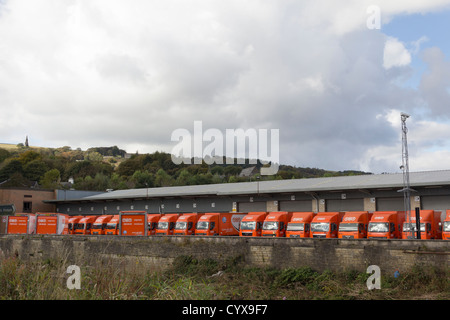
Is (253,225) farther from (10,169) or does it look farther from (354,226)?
(10,169)

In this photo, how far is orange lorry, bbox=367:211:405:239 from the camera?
86.3ft

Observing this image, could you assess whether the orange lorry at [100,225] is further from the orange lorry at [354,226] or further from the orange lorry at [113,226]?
the orange lorry at [354,226]

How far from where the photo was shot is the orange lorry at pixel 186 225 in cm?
3562

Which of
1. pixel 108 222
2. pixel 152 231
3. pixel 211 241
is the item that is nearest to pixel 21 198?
pixel 108 222

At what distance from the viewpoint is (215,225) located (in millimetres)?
34344

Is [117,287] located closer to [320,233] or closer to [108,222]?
[320,233]

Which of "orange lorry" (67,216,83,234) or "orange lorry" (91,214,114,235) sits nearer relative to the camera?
"orange lorry" (91,214,114,235)

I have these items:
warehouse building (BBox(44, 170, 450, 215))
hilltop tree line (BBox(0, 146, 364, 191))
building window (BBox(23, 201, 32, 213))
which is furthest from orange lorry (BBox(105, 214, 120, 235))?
hilltop tree line (BBox(0, 146, 364, 191))

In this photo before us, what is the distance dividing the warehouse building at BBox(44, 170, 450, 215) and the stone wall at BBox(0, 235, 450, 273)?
12.0m

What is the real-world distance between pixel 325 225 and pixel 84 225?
91.1ft

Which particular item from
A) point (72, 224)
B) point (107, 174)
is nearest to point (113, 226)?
point (72, 224)

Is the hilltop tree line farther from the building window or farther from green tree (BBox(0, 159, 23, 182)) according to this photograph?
the building window

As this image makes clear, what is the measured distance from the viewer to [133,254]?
29734mm
